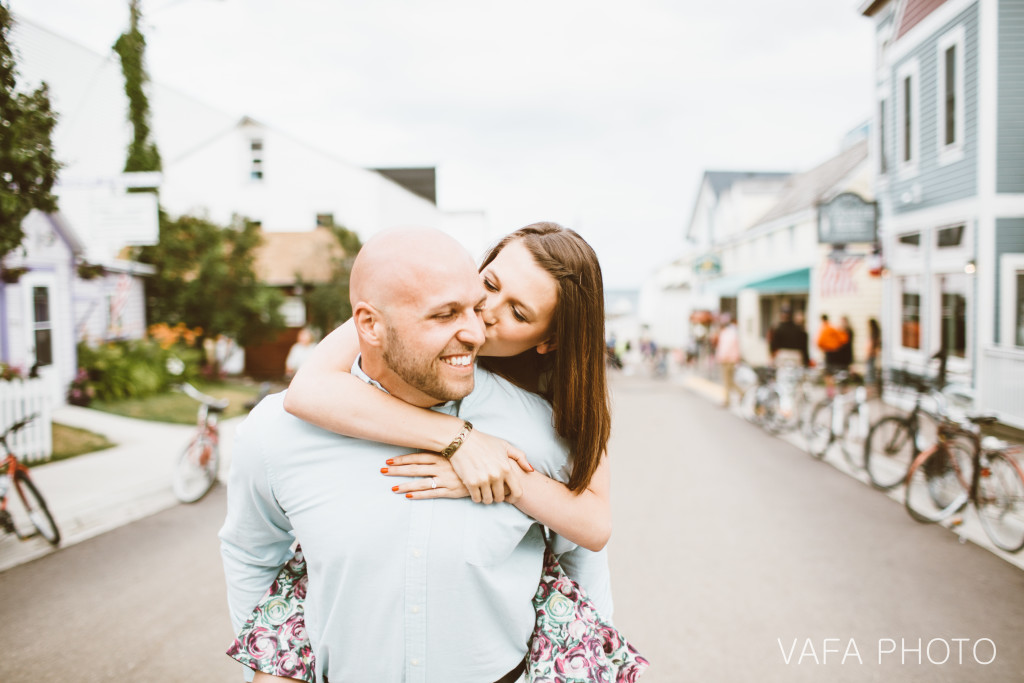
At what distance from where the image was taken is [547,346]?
1.68m

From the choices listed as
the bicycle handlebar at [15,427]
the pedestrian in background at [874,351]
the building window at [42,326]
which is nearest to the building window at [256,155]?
the building window at [42,326]

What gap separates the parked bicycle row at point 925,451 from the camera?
5.50 meters

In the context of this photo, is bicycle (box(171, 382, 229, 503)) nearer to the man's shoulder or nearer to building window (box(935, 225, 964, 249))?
the man's shoulder

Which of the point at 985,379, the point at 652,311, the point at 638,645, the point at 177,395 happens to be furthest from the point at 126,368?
the point at 652,311

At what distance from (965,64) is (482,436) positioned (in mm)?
12560

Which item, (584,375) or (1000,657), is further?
(1000,657)

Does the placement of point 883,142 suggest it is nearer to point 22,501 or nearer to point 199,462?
point 199,462

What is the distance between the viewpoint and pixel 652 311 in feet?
174

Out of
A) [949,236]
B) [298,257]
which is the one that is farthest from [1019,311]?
[298,257]

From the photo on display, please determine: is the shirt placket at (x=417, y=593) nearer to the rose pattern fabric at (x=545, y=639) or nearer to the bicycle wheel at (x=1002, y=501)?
the rose pattern fabric at (x=545, y=639)

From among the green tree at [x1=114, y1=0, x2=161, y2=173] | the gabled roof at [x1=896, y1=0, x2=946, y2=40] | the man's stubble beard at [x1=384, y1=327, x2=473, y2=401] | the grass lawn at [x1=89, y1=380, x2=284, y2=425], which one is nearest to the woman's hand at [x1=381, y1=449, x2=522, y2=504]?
the man's stubble beard at [x1=384, y1=327, x2=473, y2=401]

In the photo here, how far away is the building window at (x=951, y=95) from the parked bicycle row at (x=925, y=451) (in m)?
4.52

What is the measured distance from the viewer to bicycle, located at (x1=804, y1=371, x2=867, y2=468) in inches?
336

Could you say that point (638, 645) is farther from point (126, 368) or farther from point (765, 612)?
point (126, 368)
